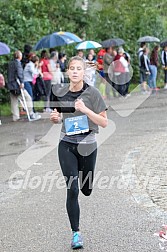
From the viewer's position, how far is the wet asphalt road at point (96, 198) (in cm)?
601

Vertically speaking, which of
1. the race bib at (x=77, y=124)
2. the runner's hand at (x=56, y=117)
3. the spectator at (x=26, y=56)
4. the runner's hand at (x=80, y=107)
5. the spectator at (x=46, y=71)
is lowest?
the spectator at (x=46, y=71)

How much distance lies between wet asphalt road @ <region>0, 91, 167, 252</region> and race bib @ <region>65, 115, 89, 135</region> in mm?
1143

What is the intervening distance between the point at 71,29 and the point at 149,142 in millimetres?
12102

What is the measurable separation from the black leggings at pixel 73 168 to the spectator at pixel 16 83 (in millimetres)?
9794

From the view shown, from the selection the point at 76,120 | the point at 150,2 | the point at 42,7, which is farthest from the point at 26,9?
the point at 76,120

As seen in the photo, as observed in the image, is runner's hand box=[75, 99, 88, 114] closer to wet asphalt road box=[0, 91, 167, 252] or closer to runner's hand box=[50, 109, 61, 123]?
runner's hand box=[50, 109, 61, 123]

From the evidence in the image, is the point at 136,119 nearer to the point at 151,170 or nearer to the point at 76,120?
the point at 151,170

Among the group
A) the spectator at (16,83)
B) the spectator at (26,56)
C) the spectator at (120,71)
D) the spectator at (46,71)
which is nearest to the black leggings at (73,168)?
the spectator at (16,83)

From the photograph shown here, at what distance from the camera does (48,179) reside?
890cm

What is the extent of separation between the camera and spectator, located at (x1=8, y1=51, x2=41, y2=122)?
15.4 meters

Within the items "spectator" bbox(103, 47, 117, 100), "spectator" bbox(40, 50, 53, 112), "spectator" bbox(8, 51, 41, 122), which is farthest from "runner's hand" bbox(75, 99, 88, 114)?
"spectator" bbox(103, 47, 117, 100)

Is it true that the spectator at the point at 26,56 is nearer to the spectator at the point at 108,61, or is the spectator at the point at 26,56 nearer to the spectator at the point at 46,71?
the spectator at the point at 46,71

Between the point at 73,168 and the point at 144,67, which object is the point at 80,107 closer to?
the point at 73,168

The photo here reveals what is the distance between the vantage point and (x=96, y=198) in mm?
7641
